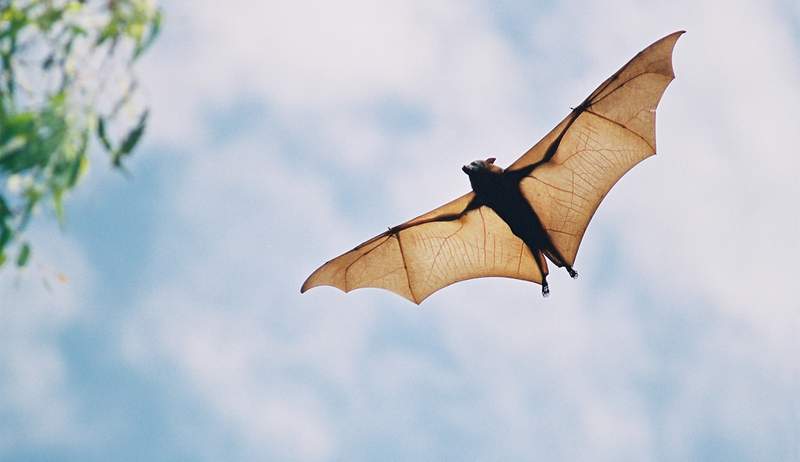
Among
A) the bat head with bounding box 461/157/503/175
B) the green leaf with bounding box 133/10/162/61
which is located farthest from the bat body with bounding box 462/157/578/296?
the green leaf with bounding box 133/10/162/61

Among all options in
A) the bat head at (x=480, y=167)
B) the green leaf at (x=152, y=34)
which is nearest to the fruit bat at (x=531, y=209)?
the bat head at (x=480, y=167)

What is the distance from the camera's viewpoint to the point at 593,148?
968 centimetres

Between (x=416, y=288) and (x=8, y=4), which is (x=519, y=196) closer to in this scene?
(x=416, y=288)

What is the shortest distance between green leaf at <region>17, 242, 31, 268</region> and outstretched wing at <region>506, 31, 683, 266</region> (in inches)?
292

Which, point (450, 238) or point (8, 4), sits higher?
point (450, 238)

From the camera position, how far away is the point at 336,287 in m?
10.1

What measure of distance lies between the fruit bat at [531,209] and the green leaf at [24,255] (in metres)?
6.80

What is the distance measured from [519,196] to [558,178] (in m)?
0.63

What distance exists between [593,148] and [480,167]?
1.68 meters

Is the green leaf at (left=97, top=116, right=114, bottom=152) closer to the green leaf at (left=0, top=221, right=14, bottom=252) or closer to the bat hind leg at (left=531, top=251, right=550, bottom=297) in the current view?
the green leaf at (left=0, top=221, right=14, bottom=252)

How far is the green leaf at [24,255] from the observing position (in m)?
3.01

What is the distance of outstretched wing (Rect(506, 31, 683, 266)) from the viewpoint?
9078mm

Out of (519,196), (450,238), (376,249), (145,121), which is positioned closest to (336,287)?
(376,249)

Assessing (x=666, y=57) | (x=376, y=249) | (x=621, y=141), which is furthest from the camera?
(x=376, y=249)
